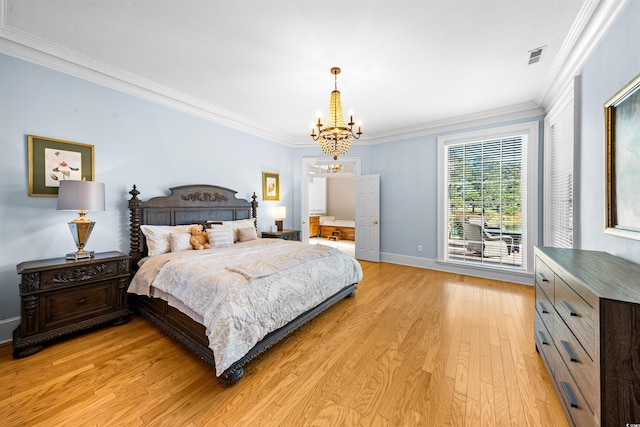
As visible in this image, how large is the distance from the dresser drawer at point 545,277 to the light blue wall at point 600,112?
426 millimetres

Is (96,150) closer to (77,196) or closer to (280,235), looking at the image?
(77,196)

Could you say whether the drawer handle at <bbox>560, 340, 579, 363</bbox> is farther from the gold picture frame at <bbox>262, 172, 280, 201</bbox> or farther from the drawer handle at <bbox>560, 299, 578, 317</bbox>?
the gold picture frame at <bbox>262, 172, 280, 201</bbox>

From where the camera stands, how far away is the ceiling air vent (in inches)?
98.5

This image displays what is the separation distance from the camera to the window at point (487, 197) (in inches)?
156

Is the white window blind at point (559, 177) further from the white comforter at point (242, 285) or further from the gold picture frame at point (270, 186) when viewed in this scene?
the gold picture frame at point (270, 186)

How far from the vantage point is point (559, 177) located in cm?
327

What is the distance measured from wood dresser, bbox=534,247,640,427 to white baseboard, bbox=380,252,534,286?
2.57m

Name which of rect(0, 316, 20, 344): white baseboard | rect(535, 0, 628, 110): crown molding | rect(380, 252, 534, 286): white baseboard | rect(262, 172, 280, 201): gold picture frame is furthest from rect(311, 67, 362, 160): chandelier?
rect(0, 316, 20, 344): white baseboard

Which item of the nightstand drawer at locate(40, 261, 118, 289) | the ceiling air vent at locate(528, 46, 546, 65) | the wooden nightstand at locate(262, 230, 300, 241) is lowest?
the nightstand drawer at locate(40, 261, 118, 289)

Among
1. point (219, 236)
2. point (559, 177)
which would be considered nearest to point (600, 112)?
point (559, 177)

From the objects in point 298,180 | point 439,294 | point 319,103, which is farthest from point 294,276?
point 298,180

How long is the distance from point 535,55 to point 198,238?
4.46 metres

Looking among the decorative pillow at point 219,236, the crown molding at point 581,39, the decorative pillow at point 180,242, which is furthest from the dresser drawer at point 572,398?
the decorative pillow at point 180,242

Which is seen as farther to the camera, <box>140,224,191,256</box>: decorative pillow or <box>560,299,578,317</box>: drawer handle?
<box>140,224,191,256</box>: decorative pillow
